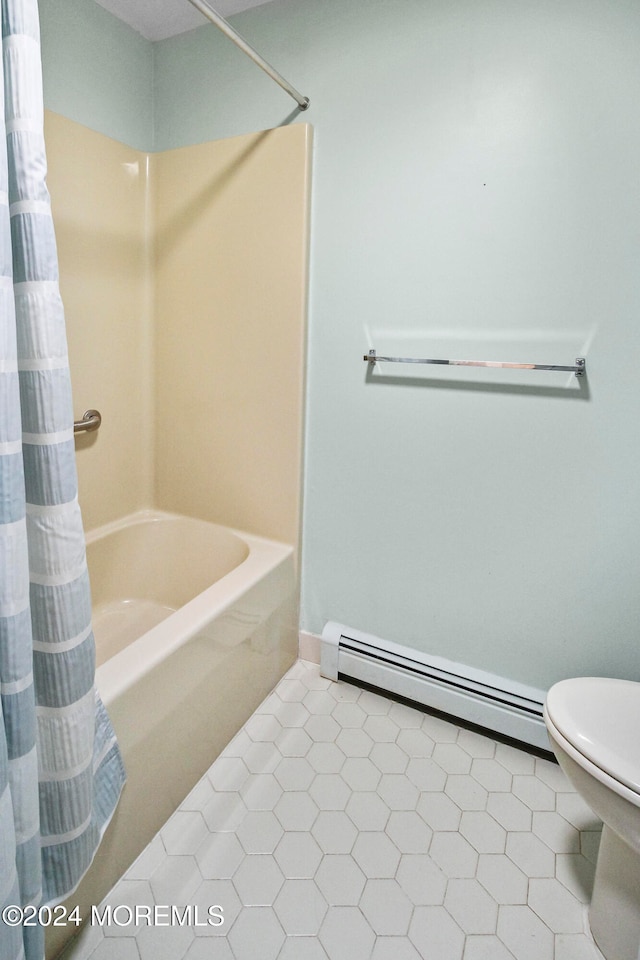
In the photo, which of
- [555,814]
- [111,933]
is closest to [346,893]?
[111,933]

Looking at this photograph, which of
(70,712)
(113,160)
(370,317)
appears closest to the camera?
(70,712)

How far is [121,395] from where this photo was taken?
2.12 meters

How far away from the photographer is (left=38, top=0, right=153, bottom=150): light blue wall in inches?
66.2

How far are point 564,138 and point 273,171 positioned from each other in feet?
2.89

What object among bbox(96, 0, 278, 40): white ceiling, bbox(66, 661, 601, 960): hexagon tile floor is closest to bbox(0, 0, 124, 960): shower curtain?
bbox(66, 661, 601, 960): hexagon tile floor

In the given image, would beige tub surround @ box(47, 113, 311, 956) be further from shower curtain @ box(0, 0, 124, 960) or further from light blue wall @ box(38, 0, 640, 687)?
shower curtain @ box(0, 0, 124, 960)

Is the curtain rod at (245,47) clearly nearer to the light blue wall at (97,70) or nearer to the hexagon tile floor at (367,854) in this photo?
the light blue wall at (97,70)

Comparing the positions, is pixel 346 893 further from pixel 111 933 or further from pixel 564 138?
pixel 564 138

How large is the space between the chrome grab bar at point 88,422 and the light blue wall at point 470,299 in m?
0.79

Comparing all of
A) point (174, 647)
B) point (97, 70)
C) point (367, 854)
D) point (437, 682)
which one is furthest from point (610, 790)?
point (97, 70)

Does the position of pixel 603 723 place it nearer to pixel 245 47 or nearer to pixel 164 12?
pixel 245 47

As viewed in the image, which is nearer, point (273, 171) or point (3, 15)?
point (3, 15)

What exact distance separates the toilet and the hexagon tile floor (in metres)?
0.08

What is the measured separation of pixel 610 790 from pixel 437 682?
754 mm
